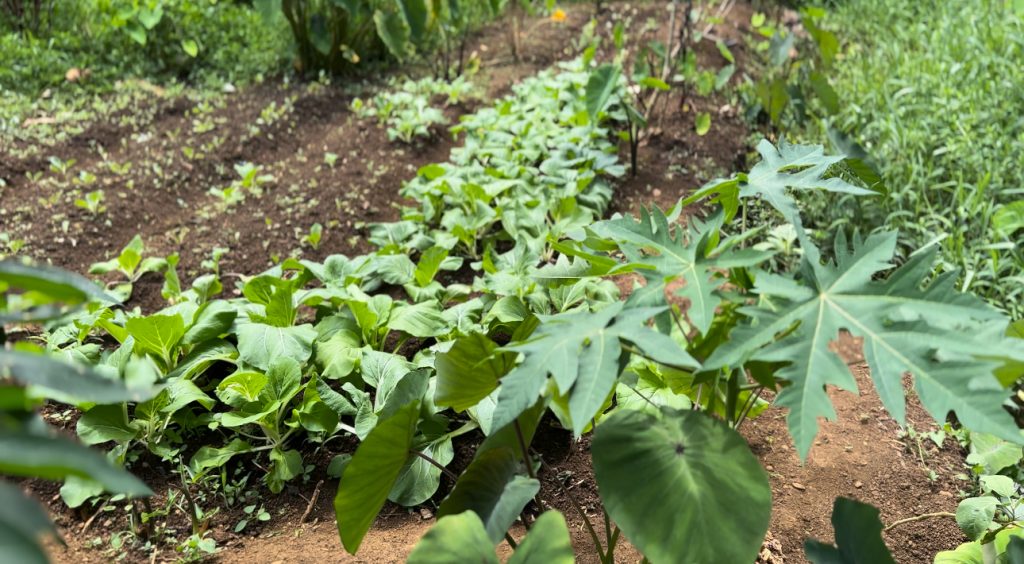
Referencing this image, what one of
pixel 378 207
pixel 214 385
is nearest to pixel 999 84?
pixel 378 207

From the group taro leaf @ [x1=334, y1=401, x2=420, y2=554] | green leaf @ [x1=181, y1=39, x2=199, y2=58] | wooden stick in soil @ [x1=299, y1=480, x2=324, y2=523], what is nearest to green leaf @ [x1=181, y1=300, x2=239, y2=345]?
wooden stick in soil @ [x1=299, y1=480, x2=324, y2=523]

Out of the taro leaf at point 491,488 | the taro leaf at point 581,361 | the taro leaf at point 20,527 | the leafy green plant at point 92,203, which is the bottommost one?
the leafy green plant at point 92,203

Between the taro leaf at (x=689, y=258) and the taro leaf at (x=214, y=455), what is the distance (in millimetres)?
992

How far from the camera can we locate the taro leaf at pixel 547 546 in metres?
0.98

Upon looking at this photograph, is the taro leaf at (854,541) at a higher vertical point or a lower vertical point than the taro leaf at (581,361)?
lower

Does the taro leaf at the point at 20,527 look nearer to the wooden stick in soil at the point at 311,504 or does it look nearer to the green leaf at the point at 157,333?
the wooden stick in soil at the point at 311,504

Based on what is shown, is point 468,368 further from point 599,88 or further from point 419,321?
point 599,88

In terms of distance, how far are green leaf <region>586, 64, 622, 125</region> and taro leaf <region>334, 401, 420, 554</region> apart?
7.23 ft

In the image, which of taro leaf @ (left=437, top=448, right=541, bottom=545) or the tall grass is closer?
taro leaf @ (left=437, top=448, right=541, bottom=545)

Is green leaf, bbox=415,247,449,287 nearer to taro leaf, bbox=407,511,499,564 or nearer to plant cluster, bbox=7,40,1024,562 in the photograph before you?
plant cluster, bbox=7,40,1024,562

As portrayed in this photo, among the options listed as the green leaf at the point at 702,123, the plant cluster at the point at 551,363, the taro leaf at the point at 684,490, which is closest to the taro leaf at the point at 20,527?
the plant cluster at the point at 551,363

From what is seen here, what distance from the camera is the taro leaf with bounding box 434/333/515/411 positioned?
1267 mm

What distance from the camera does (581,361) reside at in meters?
1.01

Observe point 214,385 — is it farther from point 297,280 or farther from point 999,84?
point 999,84
